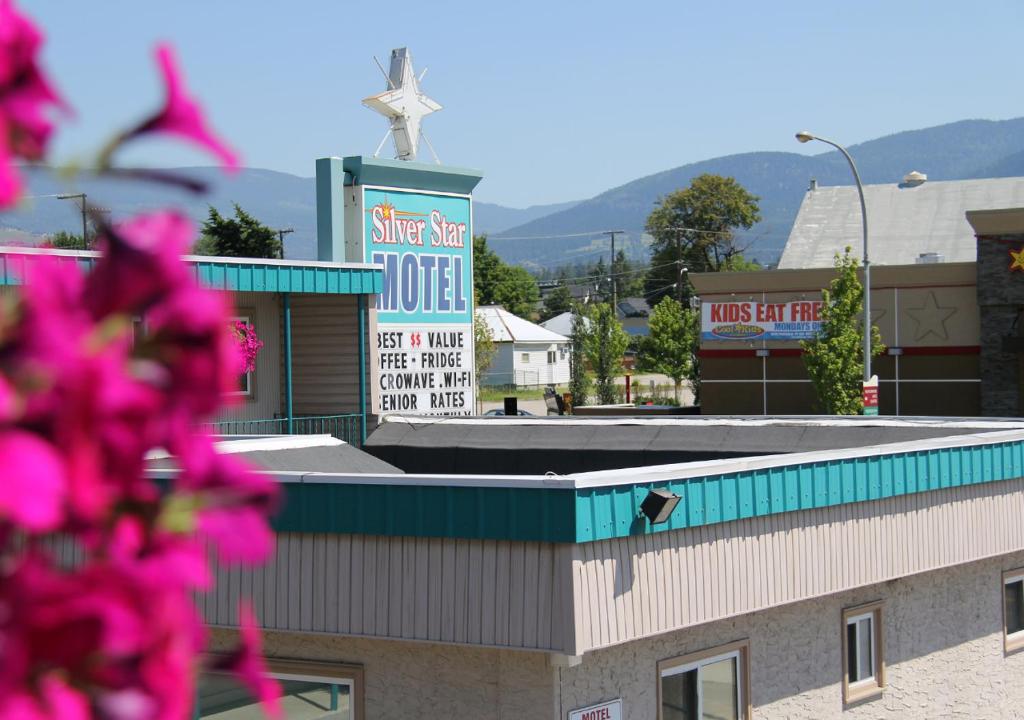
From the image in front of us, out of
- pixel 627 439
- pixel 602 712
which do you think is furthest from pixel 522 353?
pixel 602 712

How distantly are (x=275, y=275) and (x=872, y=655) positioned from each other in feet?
41.1

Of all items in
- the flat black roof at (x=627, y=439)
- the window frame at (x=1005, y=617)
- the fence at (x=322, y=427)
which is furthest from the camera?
the fence at (x=322, y=427)

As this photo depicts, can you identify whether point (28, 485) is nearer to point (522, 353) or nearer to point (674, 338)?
point (674, 338)

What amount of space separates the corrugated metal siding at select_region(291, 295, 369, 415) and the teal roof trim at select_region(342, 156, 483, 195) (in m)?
2.56

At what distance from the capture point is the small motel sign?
10820 millimetres

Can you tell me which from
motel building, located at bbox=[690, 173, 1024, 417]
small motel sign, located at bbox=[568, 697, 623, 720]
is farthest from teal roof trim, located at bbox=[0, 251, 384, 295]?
motel building, located at bbox=[690, 173, 1024, 417]

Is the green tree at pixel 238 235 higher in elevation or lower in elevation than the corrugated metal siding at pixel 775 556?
higher

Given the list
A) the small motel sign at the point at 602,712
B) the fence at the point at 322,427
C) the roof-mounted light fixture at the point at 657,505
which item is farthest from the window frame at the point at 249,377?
the roof-mounted light fixture at the point at 657,505

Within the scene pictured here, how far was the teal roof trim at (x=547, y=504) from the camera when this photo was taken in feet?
33.3

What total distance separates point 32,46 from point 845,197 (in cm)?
6741

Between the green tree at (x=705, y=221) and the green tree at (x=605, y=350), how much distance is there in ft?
147

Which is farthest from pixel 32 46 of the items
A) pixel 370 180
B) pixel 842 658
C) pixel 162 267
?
pixel 370 180

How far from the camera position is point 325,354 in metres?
25.9

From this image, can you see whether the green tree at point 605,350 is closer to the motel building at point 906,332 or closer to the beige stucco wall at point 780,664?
the motel building at point 906,332
